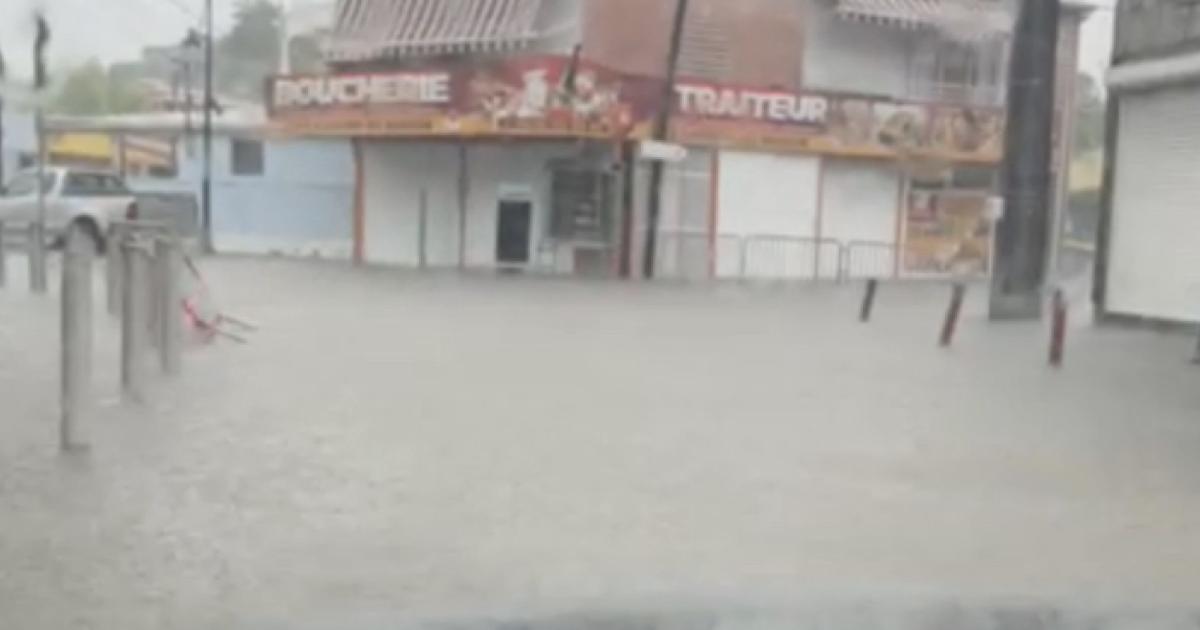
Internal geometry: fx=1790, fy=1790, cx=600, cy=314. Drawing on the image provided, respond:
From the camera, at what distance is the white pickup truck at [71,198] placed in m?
34.9

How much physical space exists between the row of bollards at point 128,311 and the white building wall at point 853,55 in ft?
83.9

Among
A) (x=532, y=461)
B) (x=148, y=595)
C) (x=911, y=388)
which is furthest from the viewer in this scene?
(x=911, y=388)

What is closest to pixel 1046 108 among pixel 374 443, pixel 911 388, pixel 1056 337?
pixel 1056 337

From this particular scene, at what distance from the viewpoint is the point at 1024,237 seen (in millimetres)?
25281

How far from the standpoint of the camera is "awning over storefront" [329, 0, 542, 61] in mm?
37906

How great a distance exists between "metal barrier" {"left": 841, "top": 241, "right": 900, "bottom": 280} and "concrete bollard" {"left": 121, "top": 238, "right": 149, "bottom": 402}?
94.1 feet

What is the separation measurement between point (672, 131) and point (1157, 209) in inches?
575

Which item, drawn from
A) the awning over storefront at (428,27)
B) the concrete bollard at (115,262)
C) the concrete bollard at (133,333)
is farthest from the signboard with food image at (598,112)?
the concrete bollard at (133,333)

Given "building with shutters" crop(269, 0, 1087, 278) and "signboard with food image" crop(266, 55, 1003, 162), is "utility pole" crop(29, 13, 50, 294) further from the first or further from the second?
"building with shutters" crop(269, 0, 1087, 278)

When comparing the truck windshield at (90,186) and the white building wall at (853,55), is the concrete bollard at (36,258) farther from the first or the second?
the white building wall at (853,55)

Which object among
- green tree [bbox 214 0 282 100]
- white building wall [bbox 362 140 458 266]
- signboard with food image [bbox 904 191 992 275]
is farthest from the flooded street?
green tree [bbox 214 0 282 100]

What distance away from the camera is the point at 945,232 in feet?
140

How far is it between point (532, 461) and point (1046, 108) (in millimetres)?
16845

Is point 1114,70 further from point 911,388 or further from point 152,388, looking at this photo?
point 152,388
